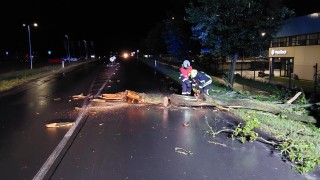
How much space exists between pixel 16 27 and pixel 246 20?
84.1 metres

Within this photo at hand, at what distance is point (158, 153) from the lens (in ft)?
22.4

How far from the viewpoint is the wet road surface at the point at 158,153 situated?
18.8 feet

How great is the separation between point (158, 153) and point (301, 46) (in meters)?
31.0

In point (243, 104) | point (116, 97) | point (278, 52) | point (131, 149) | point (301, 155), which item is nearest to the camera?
point (301, 155)

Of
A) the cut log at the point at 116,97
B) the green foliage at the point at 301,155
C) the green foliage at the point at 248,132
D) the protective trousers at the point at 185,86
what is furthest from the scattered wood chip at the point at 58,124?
the green foliage at the point at 301,155

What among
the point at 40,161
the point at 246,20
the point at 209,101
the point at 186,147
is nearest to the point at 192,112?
the point at 209,101

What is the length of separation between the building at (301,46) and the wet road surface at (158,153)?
22.1 metres

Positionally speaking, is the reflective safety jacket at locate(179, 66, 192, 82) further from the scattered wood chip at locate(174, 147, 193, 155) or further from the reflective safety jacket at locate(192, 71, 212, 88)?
the scattered wood chip at locate(174, 147, 193, 155)

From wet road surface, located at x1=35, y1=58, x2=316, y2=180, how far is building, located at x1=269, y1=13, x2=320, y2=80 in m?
22.1

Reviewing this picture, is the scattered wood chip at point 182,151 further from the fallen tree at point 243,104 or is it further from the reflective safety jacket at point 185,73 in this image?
the reflective safety jacket at point 185,73

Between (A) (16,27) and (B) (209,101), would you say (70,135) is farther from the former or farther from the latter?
(A) (16,27)

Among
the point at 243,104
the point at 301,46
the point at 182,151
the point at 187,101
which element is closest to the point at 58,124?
the point at 182,151

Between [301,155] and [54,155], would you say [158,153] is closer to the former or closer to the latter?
[54,155]

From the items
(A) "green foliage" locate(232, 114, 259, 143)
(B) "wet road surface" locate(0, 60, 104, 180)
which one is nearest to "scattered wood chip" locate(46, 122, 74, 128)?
(B) "wet road surface" locate(0, 60, 104, 180)
